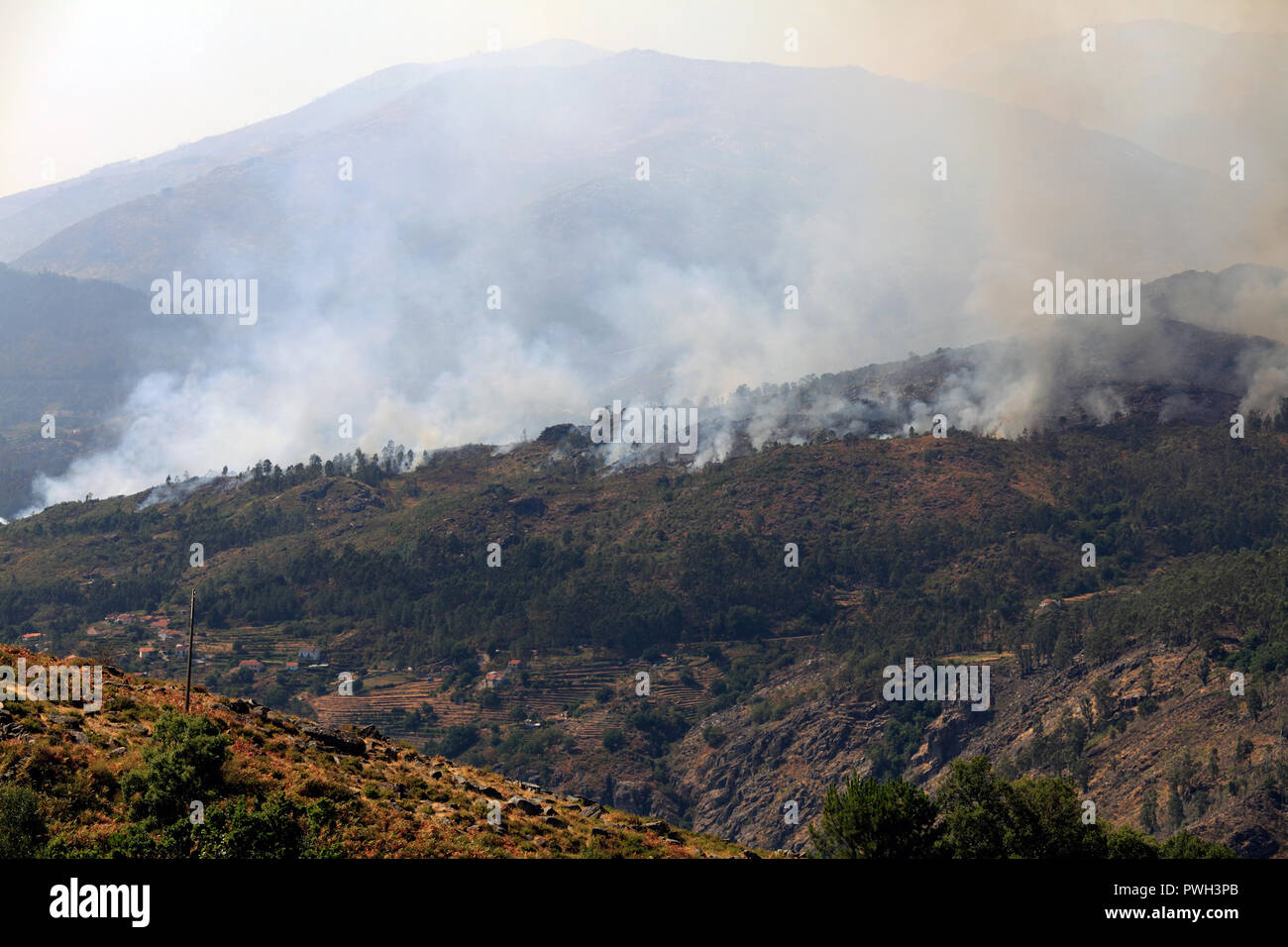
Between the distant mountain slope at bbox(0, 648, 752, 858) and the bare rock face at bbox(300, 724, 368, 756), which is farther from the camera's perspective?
the bare rock face at bbox(300, 724, 368, 756)

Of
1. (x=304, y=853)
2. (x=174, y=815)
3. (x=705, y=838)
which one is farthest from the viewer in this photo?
(x=705, y=838)

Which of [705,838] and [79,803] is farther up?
[79,803]

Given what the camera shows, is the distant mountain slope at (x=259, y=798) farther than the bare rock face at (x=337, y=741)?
No

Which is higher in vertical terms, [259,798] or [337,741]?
[337,741]

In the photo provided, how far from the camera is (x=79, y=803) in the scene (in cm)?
5638

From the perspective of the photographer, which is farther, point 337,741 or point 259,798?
point 337,741
